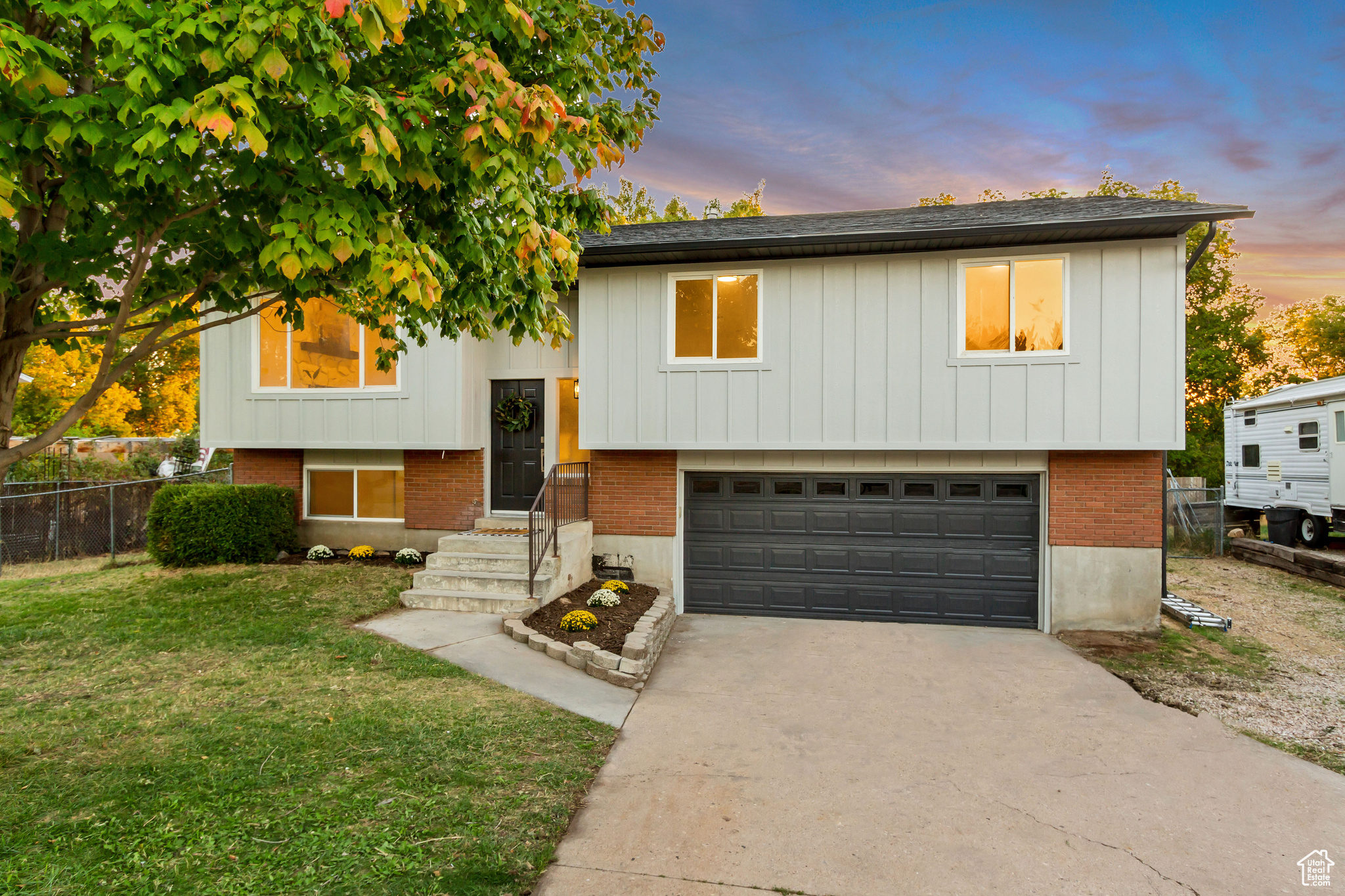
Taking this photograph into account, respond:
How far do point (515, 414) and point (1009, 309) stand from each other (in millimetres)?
7319

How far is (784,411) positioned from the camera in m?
8.41

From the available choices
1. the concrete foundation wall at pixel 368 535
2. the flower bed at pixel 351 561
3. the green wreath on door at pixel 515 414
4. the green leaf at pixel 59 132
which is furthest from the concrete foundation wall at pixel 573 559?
the green leaf at pixel 59 132

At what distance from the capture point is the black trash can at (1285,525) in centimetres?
1345

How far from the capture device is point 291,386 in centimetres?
1007

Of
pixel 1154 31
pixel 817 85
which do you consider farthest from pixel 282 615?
pixel 1154 31

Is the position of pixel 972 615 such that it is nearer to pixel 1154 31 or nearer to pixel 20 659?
pixel 20 659

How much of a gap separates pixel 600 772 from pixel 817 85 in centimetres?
1564

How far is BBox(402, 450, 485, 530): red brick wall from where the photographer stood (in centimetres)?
1006

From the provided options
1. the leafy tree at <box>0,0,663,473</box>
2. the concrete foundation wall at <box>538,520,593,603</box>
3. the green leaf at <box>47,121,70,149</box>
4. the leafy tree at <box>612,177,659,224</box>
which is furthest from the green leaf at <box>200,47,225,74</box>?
the leafy tree at <box>612,177,659,224</box>

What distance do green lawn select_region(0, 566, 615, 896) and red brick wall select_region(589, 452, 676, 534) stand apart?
3769 mm

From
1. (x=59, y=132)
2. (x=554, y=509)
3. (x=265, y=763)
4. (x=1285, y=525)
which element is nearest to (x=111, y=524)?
(x=554, y=509)

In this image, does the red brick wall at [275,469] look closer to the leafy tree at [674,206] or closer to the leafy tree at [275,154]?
the leafy tree at [275,154]

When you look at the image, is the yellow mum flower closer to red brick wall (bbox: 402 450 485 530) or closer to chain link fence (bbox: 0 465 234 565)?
red brick wall (bbox: 402 450 485 530)

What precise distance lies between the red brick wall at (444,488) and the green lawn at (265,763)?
3.41m
